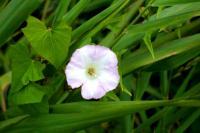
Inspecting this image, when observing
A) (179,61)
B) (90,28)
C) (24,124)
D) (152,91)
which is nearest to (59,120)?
(24,124)

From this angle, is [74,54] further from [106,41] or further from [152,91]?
[152,91]

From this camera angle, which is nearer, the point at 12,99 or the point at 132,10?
the point at 12,99

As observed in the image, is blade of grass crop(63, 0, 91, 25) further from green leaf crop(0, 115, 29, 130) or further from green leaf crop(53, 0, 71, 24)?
green leaf crop(0, 115, 29, 130)

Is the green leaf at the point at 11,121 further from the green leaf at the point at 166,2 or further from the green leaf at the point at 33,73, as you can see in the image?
the green leaf at the point at 166,2

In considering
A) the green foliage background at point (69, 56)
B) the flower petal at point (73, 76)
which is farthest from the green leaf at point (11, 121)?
the flower petal at point (73, 76)

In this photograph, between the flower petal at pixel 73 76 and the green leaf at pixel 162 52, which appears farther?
the green leaf at pixel 162 52

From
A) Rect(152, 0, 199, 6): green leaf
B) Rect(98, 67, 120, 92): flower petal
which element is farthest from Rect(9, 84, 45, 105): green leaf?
Rect(152, 0, 199, 6): green leaf

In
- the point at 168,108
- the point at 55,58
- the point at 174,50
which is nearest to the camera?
the point at 55,58
